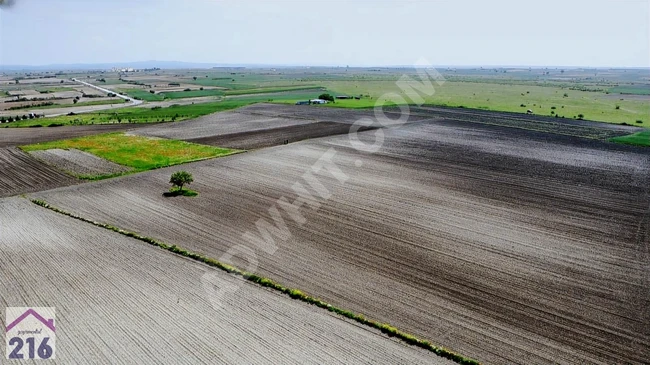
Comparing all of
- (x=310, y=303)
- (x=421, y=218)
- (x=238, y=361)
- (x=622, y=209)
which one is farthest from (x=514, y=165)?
(x=238, y=361)

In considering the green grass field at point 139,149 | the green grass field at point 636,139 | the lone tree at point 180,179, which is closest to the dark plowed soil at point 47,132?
the green grass field at point 139,149

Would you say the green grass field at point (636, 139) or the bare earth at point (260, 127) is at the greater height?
the green grass field at point (636, 139)

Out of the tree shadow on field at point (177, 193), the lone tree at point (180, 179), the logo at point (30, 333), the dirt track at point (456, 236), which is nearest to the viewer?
the logo at point (30, 333)

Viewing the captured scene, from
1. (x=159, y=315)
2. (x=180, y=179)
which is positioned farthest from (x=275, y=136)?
(x=159, y=315)

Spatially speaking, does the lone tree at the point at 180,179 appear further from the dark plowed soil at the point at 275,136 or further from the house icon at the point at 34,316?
the dark plowed soil at the point at 275,136

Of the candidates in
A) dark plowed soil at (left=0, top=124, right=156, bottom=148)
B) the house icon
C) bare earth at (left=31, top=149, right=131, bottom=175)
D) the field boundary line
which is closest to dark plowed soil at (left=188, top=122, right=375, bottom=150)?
bare earth at (left=31, top=149, right=131, bottom=175)

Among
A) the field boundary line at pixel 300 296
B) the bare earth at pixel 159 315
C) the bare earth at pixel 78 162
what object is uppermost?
the bare earth at pixel 78 162
